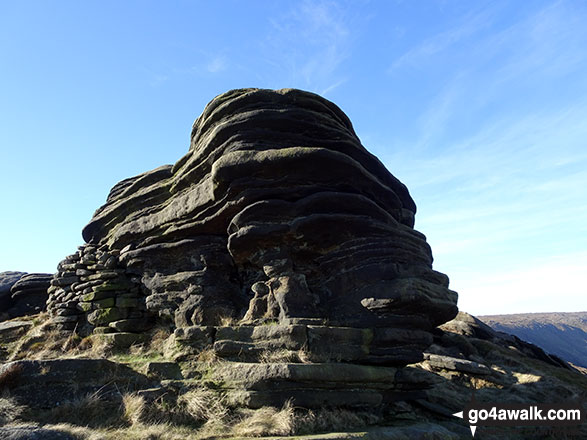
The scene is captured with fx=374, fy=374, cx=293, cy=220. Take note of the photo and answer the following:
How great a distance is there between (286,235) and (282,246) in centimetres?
42

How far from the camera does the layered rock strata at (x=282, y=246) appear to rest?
932 centimetres

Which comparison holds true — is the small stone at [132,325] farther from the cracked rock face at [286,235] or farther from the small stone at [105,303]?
the small stone at [105,303]

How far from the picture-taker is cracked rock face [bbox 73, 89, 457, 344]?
31.3 ft

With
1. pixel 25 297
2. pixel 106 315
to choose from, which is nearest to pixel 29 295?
pixel 25 297

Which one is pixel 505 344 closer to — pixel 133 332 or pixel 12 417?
pixel 133 332

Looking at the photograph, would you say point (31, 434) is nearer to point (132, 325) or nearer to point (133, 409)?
point (133, 409)

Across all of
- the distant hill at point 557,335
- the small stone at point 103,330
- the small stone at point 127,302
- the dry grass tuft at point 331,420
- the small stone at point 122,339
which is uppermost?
the small stone at point 127,302

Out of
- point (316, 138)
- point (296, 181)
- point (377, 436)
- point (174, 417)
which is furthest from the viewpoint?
point (316, 138)

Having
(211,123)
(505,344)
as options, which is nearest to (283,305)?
(211,123)

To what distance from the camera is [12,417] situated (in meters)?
6.83

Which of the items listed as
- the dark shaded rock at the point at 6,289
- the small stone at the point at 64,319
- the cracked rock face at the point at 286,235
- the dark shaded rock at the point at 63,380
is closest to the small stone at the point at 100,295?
the small stone at the point at 64,319

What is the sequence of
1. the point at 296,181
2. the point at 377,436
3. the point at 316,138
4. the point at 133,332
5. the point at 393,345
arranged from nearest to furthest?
the point at 377,436 → the point at 393,345 → the point at 296,181 → the point at 316,138 → the point at 133,332

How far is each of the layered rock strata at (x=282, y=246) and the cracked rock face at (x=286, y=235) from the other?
3 cm

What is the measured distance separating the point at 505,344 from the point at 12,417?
23869 mm
